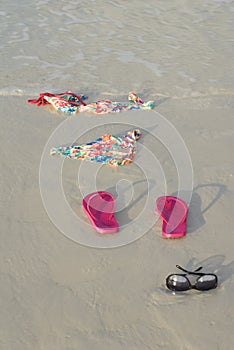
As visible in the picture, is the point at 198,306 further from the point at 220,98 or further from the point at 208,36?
the point at 208,36

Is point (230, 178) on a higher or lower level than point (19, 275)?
higher

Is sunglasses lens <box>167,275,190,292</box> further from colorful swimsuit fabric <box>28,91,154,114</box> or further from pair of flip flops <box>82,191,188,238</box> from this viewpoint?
colorful swimsuit fabric <box>28,91,154,114</box>

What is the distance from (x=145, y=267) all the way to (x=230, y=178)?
1.38 m

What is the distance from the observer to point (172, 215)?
3.52 metres

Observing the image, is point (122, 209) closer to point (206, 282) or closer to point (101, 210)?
point (101, 210)

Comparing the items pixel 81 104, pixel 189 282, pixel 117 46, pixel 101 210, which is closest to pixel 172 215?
pixel 101 210

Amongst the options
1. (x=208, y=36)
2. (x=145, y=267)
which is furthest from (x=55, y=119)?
(x=208, y=36)

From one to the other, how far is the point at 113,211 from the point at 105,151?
0.98 m

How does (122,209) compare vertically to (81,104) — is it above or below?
below

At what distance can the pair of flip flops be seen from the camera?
3383mm

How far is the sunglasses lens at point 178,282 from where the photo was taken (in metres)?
2.85

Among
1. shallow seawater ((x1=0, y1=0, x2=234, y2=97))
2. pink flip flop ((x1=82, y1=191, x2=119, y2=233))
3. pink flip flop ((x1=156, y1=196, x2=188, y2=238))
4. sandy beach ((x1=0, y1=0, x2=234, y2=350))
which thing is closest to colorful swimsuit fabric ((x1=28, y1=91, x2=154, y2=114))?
sandy beach ((x1=0, y1=0, x2=234, y2=350))

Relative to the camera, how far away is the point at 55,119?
16.3ft

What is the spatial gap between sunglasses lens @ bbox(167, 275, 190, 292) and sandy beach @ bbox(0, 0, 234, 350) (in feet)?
0.22
